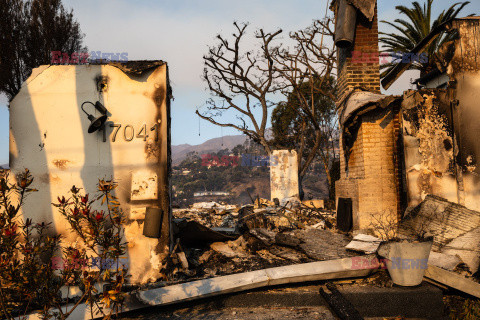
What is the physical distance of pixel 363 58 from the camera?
7266 mm

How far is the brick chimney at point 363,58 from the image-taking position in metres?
7.24

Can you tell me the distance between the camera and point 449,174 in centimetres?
625

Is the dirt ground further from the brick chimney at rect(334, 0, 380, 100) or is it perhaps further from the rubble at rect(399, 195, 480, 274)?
the brick chimney at rect(334, 0, 380, 100)

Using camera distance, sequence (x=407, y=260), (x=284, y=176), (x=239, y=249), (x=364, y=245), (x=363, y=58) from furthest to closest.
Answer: (x=284, y=176) < (x=363, y=58) < (x=239, y=249) < (x=364, y=245) < (x=407, y=260)

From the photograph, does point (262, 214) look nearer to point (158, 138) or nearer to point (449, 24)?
A: point (158, 138)

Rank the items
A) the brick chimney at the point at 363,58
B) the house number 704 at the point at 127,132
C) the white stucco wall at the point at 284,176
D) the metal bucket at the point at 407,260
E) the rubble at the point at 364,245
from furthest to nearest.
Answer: the white stucco wall at the point at 284,176 < the brick chimney at the point at 363,58 < the rubble at the point at 364,245 < the house number 704 at the point at 127,132 < the metal bucket at the point at 407,260

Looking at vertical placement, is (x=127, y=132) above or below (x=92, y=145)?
above

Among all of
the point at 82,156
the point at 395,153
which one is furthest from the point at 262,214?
the point at 82,156

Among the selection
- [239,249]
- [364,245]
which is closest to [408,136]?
[364,245]

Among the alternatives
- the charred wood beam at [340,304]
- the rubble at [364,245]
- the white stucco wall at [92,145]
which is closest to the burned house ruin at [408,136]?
the rubble at [364,245]

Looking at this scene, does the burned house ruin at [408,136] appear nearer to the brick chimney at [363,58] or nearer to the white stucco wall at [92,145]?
the brick chimney at [363,58]

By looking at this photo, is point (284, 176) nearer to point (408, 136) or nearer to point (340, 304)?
point (408, 136)

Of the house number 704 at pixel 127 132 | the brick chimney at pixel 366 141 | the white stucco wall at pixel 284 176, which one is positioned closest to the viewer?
the house number 704 at pixel 127 132

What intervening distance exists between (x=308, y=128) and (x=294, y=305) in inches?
913
